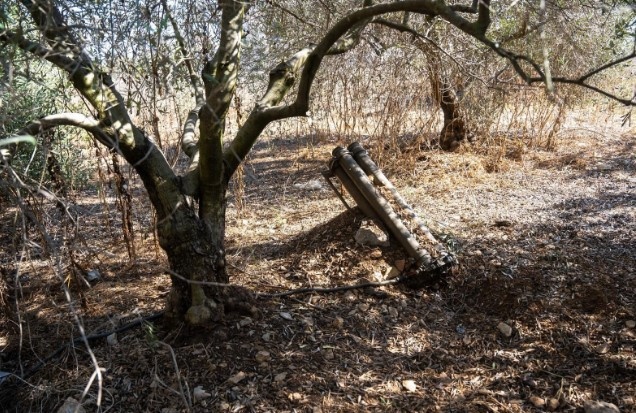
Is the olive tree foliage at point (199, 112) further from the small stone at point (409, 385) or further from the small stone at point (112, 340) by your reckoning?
the small stone at point (409, 385)

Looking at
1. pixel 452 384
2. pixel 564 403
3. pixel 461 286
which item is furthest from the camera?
pixel 461 286

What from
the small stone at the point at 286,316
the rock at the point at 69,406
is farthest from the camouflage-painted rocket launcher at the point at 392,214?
the rock at the point at 69,406

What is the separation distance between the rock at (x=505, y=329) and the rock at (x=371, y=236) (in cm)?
99

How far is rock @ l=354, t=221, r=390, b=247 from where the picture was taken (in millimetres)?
3820

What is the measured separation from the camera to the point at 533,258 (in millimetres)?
3658

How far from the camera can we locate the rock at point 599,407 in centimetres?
239

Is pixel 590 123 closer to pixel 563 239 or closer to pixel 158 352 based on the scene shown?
pixel 563 239

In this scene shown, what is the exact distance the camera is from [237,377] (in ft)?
8.82

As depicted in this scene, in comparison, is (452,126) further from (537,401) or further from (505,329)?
(537,401)

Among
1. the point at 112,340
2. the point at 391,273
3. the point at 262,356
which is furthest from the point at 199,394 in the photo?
the point at 391,273

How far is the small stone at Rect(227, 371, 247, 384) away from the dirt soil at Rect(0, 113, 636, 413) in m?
0.01

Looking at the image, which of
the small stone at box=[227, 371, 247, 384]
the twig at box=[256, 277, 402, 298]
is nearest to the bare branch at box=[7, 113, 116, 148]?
the small stone at box=[227, 371, 247, 384]

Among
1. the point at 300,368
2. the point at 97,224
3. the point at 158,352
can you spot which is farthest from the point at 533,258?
the point at 97,224

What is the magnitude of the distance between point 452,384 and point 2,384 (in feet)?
7.93
